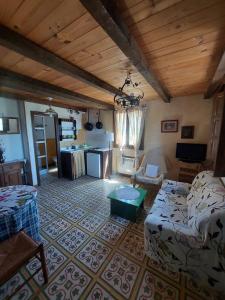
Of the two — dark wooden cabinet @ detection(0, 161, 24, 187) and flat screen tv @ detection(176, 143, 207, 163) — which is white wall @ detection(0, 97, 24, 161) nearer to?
Answer: dark wooden cabinet @ detection(0, 161, 24, 187)

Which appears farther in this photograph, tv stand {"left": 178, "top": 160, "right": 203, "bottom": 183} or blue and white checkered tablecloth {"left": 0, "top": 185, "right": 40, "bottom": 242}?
tv stand {"left": 178, "top": 160, "right": 203, "bottom": 183}

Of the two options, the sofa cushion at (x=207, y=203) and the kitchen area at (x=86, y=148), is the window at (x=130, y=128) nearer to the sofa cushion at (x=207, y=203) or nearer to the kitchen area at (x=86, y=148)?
the kitchen area at (x=86, y=148)

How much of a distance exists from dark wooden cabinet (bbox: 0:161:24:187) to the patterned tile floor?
43.0 inches

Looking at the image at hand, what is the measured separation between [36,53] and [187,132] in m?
3.27

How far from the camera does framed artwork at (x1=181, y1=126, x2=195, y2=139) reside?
3293 mm

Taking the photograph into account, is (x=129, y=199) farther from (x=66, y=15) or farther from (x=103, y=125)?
(x=103, y=125)

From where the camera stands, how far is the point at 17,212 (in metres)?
1.48

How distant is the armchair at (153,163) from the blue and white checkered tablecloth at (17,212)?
219 centimetres

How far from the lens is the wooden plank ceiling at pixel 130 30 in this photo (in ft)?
2.96

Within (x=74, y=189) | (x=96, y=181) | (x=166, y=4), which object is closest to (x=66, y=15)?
(x=166, y=4)

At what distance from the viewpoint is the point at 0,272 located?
1.03 m

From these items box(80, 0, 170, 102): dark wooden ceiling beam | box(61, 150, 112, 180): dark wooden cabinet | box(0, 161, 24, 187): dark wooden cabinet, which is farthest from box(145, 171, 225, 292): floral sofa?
box(0, 161, 24, 187): dark wooden cabinet

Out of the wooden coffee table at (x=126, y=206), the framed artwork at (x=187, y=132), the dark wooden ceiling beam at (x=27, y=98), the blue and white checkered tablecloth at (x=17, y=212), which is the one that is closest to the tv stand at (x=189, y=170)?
the framed artwork at (x=187, y=132)

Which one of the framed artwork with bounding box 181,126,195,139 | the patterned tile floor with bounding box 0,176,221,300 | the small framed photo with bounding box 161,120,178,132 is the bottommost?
the patterned tile floor with bounding box 0,176,221,300
